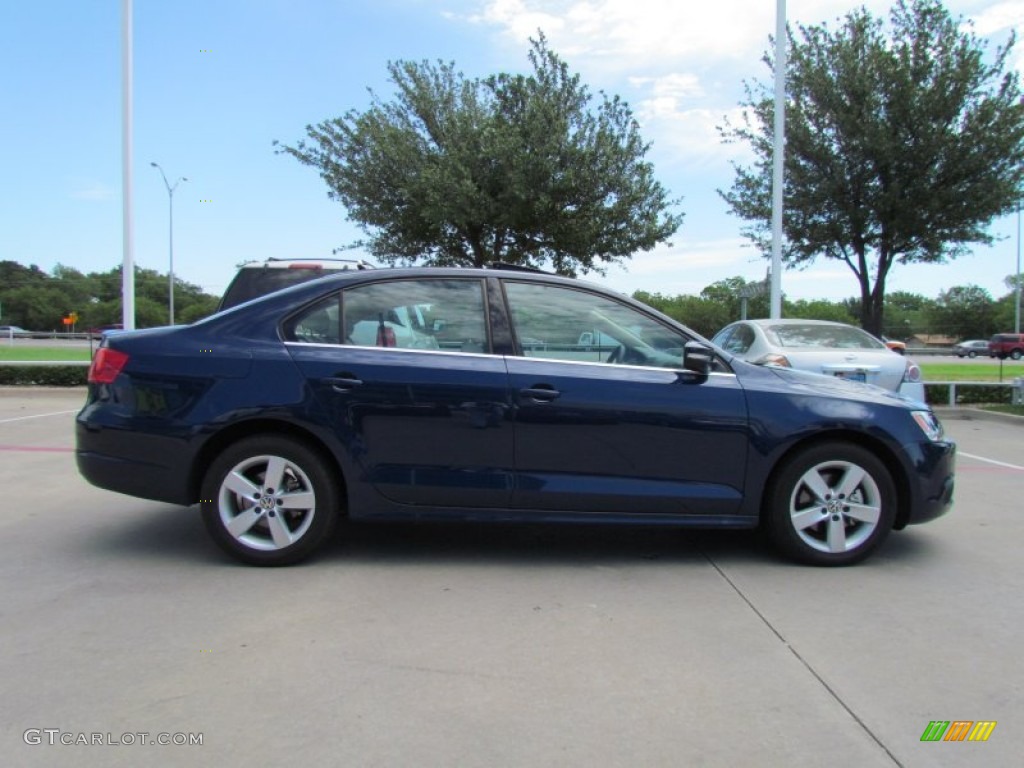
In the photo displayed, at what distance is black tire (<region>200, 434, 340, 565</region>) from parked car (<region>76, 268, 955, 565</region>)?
0.04ft

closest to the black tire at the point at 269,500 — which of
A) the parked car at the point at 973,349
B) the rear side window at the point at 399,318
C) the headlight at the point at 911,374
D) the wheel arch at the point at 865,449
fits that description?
the rear side window at the point at 399,318

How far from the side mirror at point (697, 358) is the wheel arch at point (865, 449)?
0.67 meters

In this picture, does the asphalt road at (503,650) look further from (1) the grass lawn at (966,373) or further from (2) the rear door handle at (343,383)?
(1) the grass lawn at (966,373)

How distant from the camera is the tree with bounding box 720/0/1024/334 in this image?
14.4 m

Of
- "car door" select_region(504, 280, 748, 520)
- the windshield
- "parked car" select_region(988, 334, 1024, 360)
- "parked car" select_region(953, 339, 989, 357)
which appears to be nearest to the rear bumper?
"car door" select_region(504, 280, 748, 520)

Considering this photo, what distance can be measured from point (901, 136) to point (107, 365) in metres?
14.9

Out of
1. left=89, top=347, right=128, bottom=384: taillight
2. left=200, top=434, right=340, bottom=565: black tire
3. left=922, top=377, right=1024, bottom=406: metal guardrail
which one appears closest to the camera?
left=200, top=434, right=340, bottom=565: black tire

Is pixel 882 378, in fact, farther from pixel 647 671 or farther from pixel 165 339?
pixel 165 339

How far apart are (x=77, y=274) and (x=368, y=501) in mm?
133020

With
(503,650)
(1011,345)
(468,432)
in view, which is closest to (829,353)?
(468,432)

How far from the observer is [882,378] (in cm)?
789

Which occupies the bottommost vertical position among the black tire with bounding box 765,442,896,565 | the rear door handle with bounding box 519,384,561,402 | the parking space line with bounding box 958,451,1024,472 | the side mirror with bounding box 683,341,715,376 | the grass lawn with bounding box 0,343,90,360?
the parking space line with bounding box 958,451,1024,472

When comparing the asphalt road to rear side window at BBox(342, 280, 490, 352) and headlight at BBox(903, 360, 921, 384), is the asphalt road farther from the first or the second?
headlight at BBox(903, 360, 921, 384)

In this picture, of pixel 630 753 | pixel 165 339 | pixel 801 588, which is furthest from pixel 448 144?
pixel 630 753
